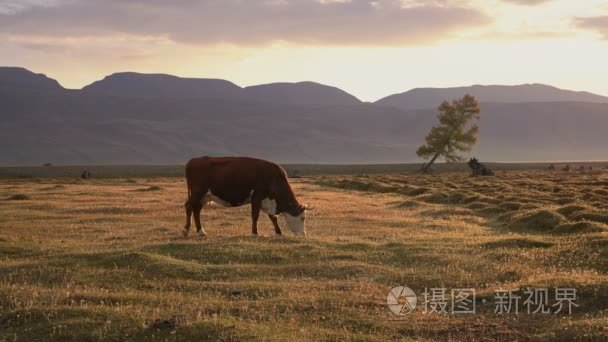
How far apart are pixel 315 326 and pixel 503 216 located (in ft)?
75.3

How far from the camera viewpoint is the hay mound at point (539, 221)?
2688 centimetres

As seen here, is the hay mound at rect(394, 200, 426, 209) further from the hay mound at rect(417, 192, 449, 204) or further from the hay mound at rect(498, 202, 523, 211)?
the hay mound at rect(498, 202, 523, 211)

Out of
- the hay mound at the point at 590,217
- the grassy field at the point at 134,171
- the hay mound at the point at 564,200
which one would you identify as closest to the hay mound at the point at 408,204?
the hay mound at the point at 564,200

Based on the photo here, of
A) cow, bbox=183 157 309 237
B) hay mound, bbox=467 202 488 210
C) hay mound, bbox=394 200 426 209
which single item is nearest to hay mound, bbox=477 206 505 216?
hay mound, bbox=467 202 488 210

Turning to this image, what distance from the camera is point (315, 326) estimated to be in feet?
35.2

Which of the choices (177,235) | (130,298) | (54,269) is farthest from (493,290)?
(177,235)

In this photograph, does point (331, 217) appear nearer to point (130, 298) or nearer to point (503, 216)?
point (503, 216)

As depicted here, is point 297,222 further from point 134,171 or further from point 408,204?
point 134,171

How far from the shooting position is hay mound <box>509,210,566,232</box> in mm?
26875

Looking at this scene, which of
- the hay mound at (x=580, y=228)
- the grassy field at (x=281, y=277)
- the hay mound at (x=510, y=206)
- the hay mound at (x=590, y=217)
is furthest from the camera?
the hay mound at (x=510, y=206)

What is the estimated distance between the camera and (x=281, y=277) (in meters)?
14.9

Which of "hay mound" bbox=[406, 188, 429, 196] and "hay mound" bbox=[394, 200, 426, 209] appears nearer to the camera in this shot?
"hay mound" bbox=[394, 200, 426, 209]
